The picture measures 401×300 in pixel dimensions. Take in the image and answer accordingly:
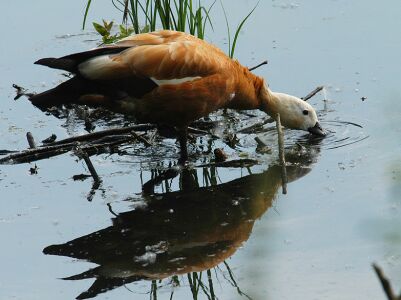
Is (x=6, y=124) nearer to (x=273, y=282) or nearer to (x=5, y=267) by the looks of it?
Answer: (x=5, y=267)

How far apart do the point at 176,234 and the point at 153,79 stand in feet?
4.51

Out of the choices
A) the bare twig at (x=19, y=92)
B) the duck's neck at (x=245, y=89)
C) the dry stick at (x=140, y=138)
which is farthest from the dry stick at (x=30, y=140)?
the duck's neck at (x=245, y=89)

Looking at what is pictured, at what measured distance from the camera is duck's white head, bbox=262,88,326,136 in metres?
8.35

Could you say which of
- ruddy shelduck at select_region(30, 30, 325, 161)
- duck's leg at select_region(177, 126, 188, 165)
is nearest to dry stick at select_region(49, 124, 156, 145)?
ruddy shelduck at select_region(30, 30, 325, 161)

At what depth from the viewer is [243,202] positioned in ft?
23.2

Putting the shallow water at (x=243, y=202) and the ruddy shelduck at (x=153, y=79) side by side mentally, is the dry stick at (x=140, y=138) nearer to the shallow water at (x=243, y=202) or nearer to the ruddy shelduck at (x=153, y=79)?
the shallow water at (x=243, y=202)

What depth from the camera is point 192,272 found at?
6012 millimetres

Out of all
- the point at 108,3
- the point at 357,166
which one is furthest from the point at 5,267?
the point at 108,3

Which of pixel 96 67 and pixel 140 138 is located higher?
pixel 96 67

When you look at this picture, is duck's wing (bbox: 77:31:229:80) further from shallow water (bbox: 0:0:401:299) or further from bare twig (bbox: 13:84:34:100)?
bare twig (bbox: 13:84:34:100)

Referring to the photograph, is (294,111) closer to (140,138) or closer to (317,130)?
(317,130)

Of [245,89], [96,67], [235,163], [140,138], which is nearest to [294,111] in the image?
[245,89]

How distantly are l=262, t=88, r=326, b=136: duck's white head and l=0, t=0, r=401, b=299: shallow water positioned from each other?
13 cm

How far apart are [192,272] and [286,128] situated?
2.93 meters
